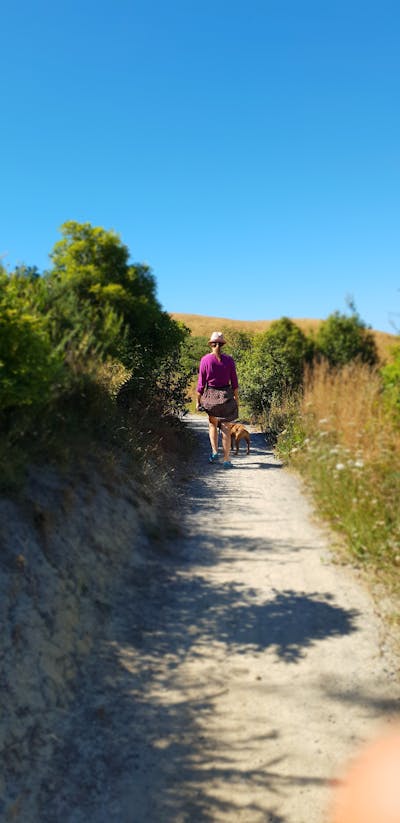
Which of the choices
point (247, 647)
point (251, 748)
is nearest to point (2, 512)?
point (247, 647)

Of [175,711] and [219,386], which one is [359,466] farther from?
A: [219,386]

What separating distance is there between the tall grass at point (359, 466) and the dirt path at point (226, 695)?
402 mm

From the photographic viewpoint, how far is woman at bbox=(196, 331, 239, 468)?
29.7ft

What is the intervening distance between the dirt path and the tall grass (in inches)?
15.8

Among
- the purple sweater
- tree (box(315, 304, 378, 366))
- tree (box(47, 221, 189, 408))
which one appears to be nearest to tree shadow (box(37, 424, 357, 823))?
tree (box(47, 221, 189, 408))

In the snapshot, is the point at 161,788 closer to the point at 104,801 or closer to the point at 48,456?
the point at 104,801

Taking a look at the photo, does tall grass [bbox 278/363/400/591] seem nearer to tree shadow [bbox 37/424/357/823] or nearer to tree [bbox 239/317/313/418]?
tree shadow [bbox 37/424/357/823]

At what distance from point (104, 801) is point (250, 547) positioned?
3140mm

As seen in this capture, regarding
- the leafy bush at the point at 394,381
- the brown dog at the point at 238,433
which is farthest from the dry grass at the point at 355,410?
the brown dog at the point at 238,433

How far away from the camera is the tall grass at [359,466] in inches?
207

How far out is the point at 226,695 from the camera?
3611mm

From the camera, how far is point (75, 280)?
25.1 ft

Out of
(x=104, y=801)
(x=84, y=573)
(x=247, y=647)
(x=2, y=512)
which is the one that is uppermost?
(x=2, y=512)

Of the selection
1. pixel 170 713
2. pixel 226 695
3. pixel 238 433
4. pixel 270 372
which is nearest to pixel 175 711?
pixel 170 713
